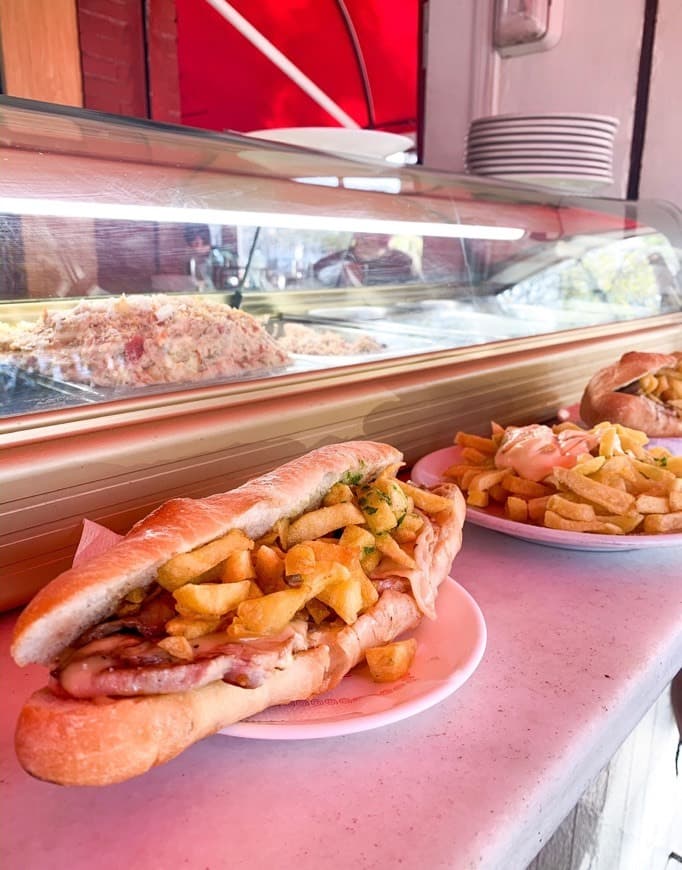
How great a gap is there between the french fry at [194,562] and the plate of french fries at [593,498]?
556 millimetres

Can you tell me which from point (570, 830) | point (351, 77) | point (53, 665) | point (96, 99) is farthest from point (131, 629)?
point (351, 77)

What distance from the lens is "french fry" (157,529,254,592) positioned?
0.69 m

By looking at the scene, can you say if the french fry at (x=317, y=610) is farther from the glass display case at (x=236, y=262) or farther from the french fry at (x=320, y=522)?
the glass display case at (x=236, y=262)

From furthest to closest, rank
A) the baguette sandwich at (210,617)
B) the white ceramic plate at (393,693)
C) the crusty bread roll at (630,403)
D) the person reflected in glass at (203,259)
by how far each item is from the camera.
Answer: the crusty bread roll at (630,403), the person reflected in glass at (203,259), the white ceramic plate at (393,693), the baguette sandwich at (210,617)

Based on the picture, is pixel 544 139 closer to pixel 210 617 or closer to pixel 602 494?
pixel 602 494

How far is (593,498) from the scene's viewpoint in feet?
3.83

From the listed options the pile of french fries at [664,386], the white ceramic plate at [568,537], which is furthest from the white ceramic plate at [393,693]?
the pile of french fries at [664,386]

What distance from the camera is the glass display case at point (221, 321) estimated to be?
3.34 ft

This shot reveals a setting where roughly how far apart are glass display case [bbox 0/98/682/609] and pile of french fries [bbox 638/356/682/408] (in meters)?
0.29

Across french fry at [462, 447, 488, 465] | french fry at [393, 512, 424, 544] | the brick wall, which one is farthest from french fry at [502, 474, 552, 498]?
the brick wall

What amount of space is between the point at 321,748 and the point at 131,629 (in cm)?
24

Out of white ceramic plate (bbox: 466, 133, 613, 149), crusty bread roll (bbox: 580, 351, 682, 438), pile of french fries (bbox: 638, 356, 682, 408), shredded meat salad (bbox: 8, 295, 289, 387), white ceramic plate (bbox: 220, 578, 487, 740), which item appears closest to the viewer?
white ceramic plate (bbox: 220, 578, 487, 740)

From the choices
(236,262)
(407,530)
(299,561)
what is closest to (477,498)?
(407,530)

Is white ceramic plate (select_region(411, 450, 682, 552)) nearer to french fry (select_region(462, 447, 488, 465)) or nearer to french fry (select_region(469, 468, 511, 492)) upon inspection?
french fry (select_region(469, 468, 511, 492))
